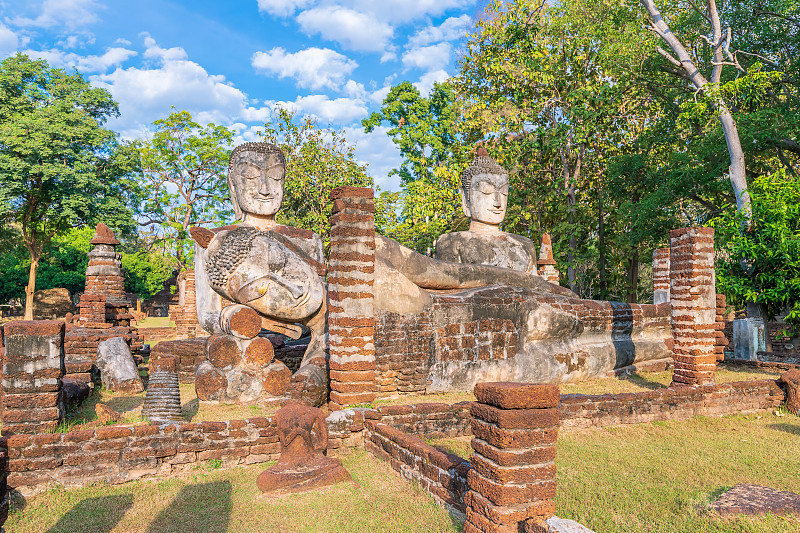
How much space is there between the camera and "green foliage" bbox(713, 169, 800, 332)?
10.9m

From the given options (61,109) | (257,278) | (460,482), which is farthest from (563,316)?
(61,109)

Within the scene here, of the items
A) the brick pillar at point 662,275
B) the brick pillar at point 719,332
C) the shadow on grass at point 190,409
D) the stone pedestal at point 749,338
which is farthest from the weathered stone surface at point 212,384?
the stone pedestal at point 749,338

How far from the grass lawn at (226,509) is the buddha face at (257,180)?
461 cm

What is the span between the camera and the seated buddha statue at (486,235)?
10289 millimetres

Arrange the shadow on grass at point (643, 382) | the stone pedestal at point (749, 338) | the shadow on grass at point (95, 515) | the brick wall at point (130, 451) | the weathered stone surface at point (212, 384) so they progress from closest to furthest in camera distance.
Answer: the shadow on grass at point (95, 515) < the brick wall at point (130, 451) < the weathered stone surface at point (212, 384) < the shadow on grass at point (643, 382) < the stone pedestal at point (749, 338)

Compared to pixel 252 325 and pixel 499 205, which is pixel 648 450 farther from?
pixel 499 205

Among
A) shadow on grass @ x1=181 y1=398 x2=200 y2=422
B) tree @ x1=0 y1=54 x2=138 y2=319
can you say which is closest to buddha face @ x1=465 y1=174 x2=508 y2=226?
shadow on grass @ x1=181 y1=398 x2=200 y2=422

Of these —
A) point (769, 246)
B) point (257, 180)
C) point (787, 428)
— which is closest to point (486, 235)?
point (257, 180)

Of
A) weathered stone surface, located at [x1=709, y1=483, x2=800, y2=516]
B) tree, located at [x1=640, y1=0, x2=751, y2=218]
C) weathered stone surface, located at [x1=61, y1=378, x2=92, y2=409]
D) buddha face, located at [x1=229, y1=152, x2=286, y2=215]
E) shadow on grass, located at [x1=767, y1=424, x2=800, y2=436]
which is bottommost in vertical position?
shadow on grass, located at [x1=767, y1=424, x2=800, y2=436]

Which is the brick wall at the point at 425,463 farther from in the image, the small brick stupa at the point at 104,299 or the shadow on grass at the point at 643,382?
the small brick stupa at the point at 104,299

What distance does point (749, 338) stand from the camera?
1309cm

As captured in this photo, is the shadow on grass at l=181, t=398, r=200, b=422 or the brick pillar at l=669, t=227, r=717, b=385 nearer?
the shadow on grass at l=181, t=398, r=200, b=422

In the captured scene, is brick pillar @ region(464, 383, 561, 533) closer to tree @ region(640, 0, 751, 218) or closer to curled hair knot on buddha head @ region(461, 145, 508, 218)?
curled hair knot on buddha head @ region(461, 145, 508, 218)

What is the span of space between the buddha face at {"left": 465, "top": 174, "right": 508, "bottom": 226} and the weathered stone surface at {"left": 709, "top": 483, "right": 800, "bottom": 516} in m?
6.88
